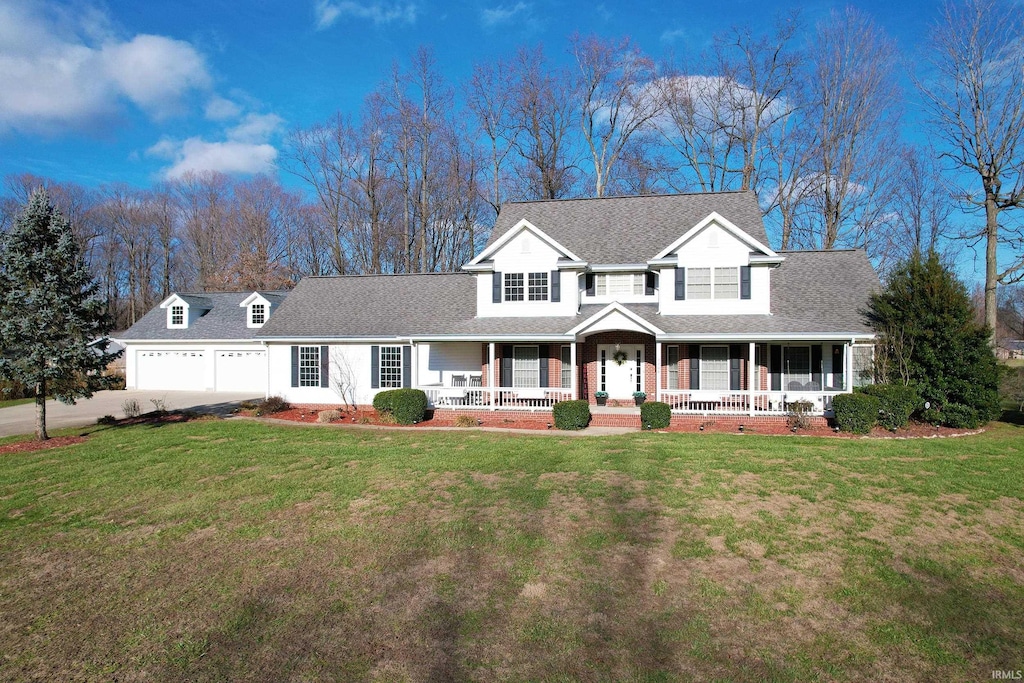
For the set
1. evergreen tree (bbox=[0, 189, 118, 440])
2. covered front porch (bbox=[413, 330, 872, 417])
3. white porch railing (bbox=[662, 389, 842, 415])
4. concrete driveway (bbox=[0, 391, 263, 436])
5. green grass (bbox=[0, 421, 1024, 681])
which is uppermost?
evergreen tree (bbox=[0, 189, 118, 440])

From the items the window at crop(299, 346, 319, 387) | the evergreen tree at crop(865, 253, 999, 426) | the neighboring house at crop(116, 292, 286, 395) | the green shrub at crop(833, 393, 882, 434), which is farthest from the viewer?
the neighboring house at crop(116, 292, 286, 395)

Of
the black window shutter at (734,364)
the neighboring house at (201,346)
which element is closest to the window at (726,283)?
the black window shutter at (734,364)

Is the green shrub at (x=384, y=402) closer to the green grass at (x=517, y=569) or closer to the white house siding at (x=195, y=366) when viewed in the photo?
the green grass at (x=517, y=569)

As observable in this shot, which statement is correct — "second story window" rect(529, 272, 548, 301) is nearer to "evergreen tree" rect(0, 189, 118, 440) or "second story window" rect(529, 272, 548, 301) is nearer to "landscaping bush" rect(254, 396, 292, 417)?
"landscaping bush" rect(254, 396, 292, 417)

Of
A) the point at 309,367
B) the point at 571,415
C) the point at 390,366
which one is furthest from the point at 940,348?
the point at 309,367

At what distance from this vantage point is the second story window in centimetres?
2062

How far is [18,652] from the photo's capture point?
5.46 meters

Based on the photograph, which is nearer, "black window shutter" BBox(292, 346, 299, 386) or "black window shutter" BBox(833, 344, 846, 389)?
"black window shutter" BBox(833, 344, 846, 389)

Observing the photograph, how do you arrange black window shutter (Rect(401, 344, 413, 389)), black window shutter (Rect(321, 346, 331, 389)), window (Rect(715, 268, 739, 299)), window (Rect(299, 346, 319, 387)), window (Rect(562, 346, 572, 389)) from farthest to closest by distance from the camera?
window (Rect(299, 346, 319, 387)) < black window shutter (Rect(321, 346, 331, 389)) < black window shutter (Rect(401, 344, 413, 389)) < window (Rect(562, 346, 572, 389)) < window (Rect(715, 268, 739, 299))

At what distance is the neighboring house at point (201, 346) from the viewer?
95.8 ft

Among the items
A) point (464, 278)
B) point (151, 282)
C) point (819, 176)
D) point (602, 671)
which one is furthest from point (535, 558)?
point (151, 282)

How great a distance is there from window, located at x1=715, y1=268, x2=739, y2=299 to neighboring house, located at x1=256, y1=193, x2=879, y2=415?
0.22 feet

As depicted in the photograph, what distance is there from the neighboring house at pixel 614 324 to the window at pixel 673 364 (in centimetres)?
5

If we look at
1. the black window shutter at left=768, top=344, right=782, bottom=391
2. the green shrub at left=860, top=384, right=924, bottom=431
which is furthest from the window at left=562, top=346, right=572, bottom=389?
the green shrub at left=860, top=384, right=924, bottom=431
